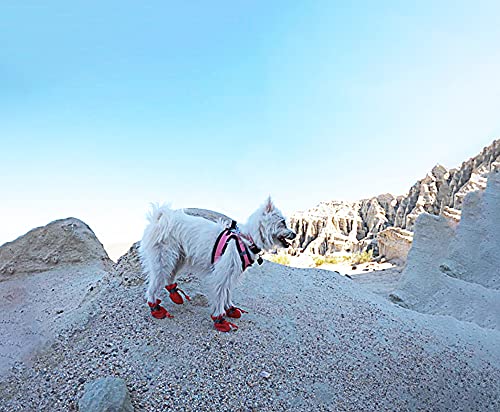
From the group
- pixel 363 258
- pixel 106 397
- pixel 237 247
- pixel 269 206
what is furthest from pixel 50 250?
pixel 363 258

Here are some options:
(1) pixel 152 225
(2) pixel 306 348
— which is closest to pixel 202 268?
(1) pixel 152 225

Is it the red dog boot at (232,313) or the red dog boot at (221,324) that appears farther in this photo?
the red dog boot at (232,313)

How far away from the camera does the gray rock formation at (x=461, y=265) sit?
21.4ft

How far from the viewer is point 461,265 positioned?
7.68m

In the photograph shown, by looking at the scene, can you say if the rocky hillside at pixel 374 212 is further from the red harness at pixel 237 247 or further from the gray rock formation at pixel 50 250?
the gray rock formation at pixel 50 250

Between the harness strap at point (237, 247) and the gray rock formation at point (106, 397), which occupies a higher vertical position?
the harness strap at point (237, 247)

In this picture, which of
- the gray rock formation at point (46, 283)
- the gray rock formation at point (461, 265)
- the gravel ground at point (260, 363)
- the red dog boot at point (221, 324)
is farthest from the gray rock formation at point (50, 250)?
the gray rock formation at point (461, 265)

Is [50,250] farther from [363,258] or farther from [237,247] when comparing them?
[363,258]

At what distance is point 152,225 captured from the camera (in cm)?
396

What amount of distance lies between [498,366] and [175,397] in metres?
4.32

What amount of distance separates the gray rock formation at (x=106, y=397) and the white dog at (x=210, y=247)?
1.01 metres

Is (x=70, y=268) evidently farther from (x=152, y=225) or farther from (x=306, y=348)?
(x=306, y=348)

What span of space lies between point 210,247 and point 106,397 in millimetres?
1727

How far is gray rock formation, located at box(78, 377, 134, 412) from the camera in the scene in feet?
8.86
